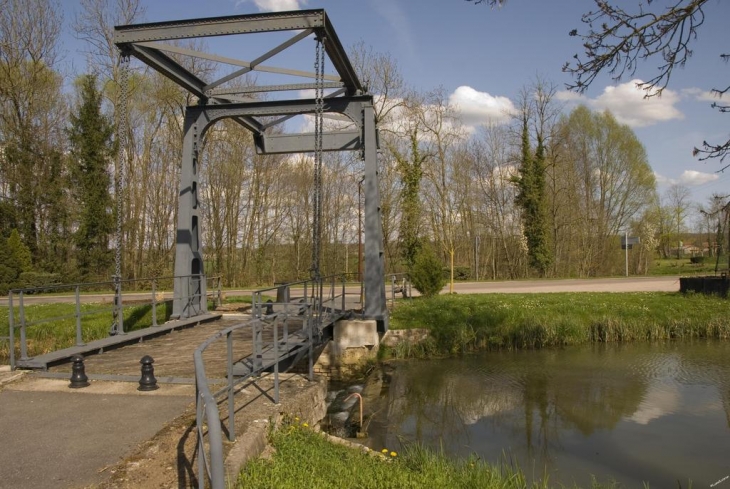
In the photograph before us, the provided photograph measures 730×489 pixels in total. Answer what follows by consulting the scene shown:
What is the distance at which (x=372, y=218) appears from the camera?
1217 centimetres

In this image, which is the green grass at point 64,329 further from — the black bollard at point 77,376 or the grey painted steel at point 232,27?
the grey painted steel at point 232,27

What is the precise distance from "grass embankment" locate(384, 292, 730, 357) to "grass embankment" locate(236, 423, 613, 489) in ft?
28.0

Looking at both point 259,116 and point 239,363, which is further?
point 259,116

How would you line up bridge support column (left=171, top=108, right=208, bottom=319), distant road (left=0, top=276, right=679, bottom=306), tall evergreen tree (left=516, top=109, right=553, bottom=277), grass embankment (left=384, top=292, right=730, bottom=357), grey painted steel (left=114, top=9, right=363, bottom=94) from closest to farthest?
grey painted steel (left=114, top=9, right=363, bottom=94) → bridge support column (left=171, top=108, right=208, bottom=319) → grass embankment (left=384, top=292, right=730, bottom=357) → distant road (left=0, top=276, right=679, bottom=306) → tall evergreen tree (left=516, top=109, right=553, bottom=277)

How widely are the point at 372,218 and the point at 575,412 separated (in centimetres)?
572

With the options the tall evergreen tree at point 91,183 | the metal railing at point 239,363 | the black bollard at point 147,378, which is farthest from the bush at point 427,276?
the tall evergreen tree at point 91,183

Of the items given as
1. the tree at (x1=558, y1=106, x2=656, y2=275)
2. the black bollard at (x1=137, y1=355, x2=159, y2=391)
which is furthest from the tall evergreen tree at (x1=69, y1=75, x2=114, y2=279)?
the tree at (x1=558, y1=106, x2=656, y2=275)

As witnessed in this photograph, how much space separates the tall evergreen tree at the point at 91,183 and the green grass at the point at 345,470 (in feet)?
85.5

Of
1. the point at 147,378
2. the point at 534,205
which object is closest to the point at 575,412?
the point at 147,378

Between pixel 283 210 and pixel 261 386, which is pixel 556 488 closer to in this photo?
pixel 261 386

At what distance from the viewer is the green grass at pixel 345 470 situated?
4.54m

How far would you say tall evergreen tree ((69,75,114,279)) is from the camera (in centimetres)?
2814

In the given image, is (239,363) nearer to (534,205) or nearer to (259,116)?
(259,116)

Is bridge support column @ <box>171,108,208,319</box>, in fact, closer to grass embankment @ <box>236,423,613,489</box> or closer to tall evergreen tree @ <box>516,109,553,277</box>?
grass embankment @ <box>236,423,613,489</box>
